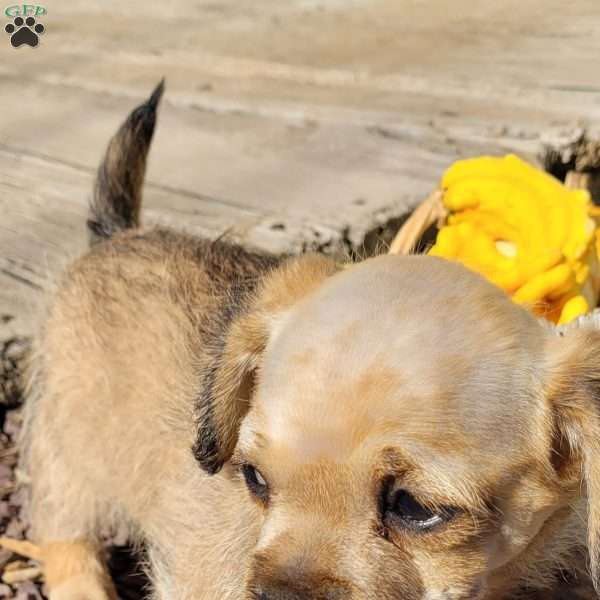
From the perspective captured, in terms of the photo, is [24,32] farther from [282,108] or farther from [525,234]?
[525,234]

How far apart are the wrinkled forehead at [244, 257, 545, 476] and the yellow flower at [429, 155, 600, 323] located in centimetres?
119

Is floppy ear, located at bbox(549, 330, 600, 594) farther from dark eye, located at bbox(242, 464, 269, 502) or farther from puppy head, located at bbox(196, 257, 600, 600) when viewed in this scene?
dark eye, located at bbox(242, 464, 269, 502)

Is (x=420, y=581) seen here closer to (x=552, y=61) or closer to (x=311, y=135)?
(x=311, y=135)

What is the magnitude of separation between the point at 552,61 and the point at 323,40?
5.09ft

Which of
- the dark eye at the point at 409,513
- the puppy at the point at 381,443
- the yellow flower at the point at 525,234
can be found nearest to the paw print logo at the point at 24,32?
the yellow flower at the point at 525,234

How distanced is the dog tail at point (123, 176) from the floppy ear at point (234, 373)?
1.12 meters

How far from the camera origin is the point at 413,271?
1909 mm

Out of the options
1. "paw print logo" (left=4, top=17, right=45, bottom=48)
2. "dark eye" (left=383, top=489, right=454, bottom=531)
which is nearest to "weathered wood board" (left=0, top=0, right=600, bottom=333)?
"paw print logo" (left=4, top=17, right=45, bottom=48)

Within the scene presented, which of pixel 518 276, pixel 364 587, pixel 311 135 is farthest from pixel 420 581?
pixel 311 135

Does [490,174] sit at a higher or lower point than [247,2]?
lower

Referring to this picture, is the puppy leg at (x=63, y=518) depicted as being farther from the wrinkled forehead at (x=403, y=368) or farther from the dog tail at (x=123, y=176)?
the wrinkled forehead at (x=403, y=368)

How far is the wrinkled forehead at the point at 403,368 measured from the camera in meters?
1.68

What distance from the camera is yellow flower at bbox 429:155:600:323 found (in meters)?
3.11

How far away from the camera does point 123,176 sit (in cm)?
315
